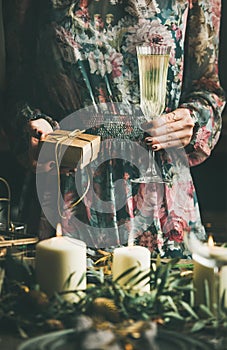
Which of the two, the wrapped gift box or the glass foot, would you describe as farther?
the glass foot

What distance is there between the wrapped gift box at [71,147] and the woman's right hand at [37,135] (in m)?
0.01

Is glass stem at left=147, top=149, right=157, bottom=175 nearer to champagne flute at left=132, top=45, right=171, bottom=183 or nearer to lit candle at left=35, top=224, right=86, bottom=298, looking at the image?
champagne flute at left=132, top=45, right=171, bottom=183

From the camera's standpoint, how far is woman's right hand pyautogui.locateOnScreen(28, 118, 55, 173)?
8.30ft

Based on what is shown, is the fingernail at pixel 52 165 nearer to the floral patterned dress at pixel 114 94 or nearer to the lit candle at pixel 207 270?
the floral patterned dress at pixel 114 94

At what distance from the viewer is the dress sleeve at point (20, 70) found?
2541 millimetres

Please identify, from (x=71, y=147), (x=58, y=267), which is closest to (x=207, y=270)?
(x=58, y=267)

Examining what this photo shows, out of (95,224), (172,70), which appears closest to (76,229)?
(95,224)

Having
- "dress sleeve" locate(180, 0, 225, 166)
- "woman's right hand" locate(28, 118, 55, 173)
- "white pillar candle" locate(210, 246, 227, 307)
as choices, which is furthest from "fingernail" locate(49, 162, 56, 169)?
"white pillar candle" locate(210, 246, 227, 307)

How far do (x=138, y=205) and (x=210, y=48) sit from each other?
502 millimetres

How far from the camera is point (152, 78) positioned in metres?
2.44

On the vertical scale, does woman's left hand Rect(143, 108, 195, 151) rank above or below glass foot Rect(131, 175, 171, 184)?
above

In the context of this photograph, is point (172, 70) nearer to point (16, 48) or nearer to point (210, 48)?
point (210, 48)

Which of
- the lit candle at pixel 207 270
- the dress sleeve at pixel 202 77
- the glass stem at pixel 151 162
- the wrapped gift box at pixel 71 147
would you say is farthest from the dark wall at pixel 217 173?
the lit candle at pixel 207 270

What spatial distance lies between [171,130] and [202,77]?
7.3 inches
